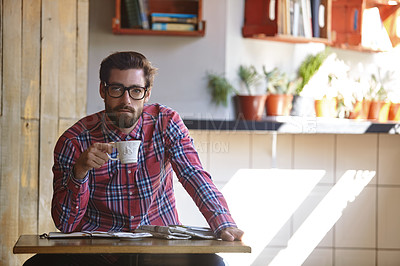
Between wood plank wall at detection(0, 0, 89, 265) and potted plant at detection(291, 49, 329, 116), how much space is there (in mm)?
1397

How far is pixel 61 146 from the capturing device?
1869 mm

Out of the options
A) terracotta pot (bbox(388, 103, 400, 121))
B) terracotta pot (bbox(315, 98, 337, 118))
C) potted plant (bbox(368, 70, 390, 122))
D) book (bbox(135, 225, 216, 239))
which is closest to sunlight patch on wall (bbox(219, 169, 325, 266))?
terracotta pot (bbox(315, 98, 337, 118))

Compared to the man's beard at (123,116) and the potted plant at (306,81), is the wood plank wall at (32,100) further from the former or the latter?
the potted plant at (306,81)

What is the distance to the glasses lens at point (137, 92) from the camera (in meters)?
1.95

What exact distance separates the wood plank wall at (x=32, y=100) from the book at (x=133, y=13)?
589 mm

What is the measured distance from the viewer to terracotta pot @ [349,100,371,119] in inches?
136

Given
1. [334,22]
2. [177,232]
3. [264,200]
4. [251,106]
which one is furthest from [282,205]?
[334,22]

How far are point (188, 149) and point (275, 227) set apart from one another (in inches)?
45.2

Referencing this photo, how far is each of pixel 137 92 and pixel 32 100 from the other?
2.68ft

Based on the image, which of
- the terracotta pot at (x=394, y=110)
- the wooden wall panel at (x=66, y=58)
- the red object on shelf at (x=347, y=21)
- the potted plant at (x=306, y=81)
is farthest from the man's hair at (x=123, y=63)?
the red object on shelf at (x=347, y=21)

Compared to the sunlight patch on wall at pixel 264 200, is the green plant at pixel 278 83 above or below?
above

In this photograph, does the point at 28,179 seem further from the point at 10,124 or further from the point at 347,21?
the point at 347,21

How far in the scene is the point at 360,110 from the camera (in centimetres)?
348

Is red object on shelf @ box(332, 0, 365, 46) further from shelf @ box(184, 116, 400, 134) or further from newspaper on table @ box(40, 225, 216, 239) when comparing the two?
newspaper on table @ box(40, 225, 216, 239)
